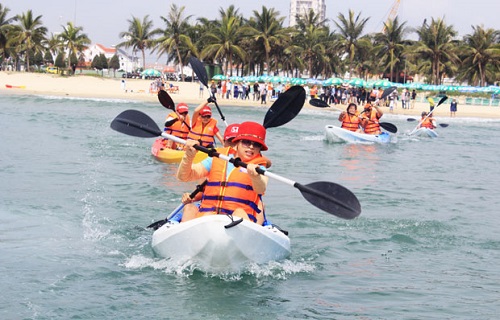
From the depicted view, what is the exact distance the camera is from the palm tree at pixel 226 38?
2205 inches

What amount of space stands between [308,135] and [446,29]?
37389 millimetres

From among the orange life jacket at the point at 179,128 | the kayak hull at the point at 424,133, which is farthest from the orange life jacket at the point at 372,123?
the orange life jacket at the point at 179,128

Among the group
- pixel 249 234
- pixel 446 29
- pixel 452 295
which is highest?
pixel 446 29

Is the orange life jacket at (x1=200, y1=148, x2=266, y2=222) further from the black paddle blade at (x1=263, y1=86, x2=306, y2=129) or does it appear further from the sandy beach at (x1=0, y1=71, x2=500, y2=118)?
the sandy beach at (x1=0, y1=71, x2=500, y2=118)

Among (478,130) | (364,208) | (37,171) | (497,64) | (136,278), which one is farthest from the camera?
(497,64)

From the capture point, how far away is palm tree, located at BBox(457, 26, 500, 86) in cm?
5634

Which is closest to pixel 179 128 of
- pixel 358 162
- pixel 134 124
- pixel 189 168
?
pixel 358 162

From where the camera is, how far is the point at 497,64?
190 feet

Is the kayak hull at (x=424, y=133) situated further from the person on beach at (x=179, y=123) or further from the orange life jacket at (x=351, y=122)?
the person on beach at (x=179, y=123)

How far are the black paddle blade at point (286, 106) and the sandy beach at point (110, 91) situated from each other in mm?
33301

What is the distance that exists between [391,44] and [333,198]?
183ft

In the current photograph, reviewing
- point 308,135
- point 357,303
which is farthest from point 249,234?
point 308,135

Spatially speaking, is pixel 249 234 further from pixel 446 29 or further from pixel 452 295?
pixel 446 29

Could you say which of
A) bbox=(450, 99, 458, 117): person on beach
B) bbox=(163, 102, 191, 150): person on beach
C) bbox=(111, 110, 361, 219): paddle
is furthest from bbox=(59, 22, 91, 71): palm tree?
bbox=(111, 110, 361, 219): paddle
